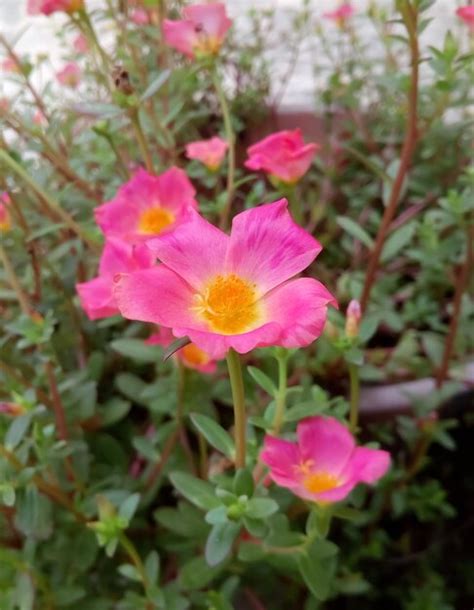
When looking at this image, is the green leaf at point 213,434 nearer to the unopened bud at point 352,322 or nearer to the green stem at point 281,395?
the green stem at point 281,395

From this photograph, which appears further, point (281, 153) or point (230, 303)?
point (281, 153)

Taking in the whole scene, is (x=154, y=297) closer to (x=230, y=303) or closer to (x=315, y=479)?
(x=230, y=303)

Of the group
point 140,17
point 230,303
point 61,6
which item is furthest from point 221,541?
point 140,17

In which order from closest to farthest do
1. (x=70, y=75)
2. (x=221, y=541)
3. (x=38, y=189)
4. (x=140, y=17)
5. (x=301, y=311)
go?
1. (x=301, y=311)
2. (x=221, y=541)
3. (x=38, y=189)
4. (x=140, y=17)
5. (x=70, y=75)

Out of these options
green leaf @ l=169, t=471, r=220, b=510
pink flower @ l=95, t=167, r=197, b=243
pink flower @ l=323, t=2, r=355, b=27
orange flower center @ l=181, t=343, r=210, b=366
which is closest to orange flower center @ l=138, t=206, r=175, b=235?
pink flower @ l=95, t=167, r=197, b=243

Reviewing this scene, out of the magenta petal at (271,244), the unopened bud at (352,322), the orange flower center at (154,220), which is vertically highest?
the magenta petal at (271,244)

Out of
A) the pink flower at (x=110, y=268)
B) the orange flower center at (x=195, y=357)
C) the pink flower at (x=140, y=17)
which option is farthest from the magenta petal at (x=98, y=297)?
the pink flower at (x=140, y=17)
